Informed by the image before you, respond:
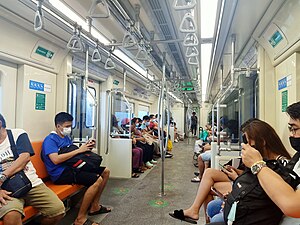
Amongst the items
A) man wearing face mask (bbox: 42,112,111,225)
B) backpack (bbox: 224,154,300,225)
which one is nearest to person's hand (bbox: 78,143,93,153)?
man wearing face mask (bbox: 42,112,111,225)

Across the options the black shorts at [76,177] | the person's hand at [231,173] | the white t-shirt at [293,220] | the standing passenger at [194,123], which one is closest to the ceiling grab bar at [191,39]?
the person's hand at [231,173]

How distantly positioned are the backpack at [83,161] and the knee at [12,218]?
993mm

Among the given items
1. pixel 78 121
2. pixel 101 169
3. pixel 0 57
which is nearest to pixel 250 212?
pixel 101 169

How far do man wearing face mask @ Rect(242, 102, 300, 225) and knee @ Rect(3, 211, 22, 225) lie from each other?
5.76ft

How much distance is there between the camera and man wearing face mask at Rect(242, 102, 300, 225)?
1.10 meters

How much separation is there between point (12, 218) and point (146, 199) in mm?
2077

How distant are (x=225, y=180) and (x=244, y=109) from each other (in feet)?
5.86

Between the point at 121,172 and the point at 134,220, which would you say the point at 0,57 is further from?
the point at 121,172

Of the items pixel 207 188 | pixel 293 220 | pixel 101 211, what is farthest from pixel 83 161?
pixel 293 220

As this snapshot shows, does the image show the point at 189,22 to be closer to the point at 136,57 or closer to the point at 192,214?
the point at 136,57

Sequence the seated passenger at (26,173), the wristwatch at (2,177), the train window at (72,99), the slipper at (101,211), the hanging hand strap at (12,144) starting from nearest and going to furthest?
1. the wristwatch at (2,177)
2. the seated passenger at (26,173)
3. the hanging hand strap at (12,144)
4. the slipper at (101,211)
5. the train window at (72,99)

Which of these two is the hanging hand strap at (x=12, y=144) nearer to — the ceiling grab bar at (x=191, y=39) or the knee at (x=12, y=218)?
the knee at (x=12, y=218)

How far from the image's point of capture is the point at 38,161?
3.00 meters

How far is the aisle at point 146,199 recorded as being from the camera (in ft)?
9.76
